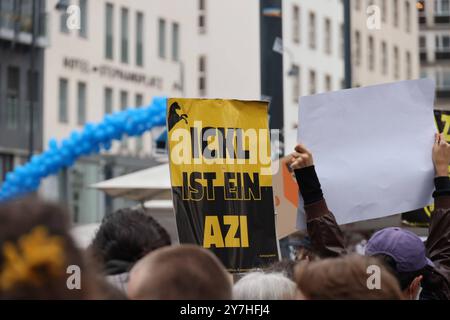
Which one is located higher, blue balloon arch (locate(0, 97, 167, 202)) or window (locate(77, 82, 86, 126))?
window (locate(77, 82, 86, 126))

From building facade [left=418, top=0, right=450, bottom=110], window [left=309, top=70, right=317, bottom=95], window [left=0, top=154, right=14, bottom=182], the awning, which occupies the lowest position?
the awning

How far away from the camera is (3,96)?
136 feet

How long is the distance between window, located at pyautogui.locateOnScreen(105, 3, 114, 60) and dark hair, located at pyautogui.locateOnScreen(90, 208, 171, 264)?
1644 inches

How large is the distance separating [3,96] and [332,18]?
24330 mm

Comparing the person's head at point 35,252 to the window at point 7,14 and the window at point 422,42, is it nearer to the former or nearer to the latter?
the window at point 7,14

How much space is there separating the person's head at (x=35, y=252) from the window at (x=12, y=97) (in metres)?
39.3

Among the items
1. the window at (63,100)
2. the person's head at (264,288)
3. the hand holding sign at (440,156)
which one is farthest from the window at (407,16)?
the person's head at (264,288)

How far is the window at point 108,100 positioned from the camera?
46656mm

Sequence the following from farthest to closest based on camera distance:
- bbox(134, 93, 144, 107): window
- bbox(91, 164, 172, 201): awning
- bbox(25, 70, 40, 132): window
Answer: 1. bbox(134, 93, 144, 107): window
2. bbox(25, 70, 40, 132): window
3. bbox(91, 164, 172, 201): awning

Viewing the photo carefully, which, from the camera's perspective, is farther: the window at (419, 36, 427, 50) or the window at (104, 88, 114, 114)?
the window at (419, 36, 427, 50)

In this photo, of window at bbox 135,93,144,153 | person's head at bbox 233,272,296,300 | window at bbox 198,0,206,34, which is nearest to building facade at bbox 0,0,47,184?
window at bbox 135,93,144,153

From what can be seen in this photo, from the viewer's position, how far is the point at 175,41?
5138 cm

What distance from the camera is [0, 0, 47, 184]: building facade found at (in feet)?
136

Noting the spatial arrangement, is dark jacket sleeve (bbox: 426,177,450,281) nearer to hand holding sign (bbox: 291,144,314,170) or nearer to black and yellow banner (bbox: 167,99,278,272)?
hand holding sign (bbox: 291,144,314,170)
